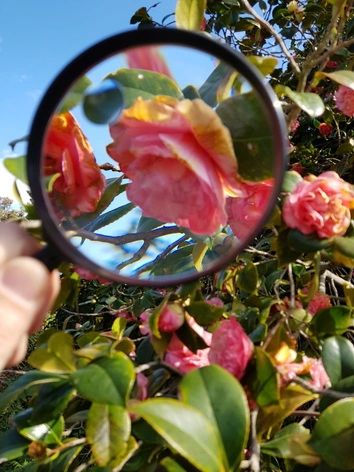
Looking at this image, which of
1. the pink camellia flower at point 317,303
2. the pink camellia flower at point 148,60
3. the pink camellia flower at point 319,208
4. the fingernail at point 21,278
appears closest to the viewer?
the fingernail at point 21,278

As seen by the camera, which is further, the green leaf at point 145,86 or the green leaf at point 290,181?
the green leaf at point 290,181

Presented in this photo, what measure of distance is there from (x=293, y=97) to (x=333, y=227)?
23 cm

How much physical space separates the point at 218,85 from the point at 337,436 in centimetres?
52

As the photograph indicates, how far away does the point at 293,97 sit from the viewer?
104 cm

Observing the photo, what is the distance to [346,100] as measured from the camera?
1.76 metres

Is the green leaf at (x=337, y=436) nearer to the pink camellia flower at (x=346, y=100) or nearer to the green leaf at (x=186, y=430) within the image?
the green leaf at (x=186, y=430)

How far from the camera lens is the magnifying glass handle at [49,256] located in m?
0.69

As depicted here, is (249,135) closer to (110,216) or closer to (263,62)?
(263,62)

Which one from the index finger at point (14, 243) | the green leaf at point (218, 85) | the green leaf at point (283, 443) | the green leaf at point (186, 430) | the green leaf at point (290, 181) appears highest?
the green leaf at point (218, 85)

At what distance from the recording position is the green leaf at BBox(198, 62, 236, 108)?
32.3 inches

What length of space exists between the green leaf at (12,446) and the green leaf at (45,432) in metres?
0.01

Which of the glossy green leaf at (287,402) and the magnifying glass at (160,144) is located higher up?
the magnifying glass at (160,144)

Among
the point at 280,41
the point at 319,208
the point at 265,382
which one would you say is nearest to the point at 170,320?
the point at 265,382

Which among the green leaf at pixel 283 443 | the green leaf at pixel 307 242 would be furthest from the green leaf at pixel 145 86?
the green leaf at pixel 283 443
